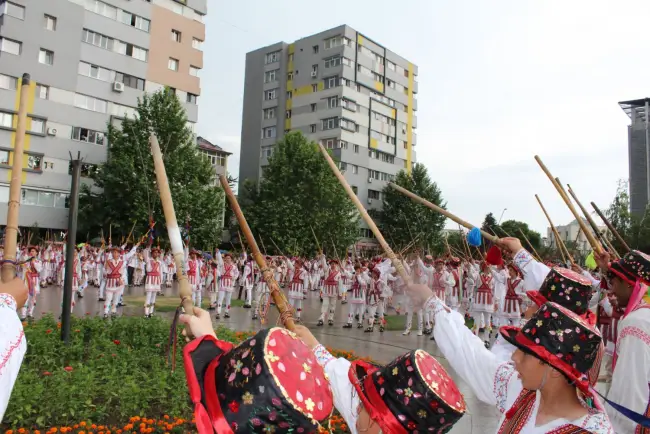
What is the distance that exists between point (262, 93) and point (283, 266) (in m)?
40.0

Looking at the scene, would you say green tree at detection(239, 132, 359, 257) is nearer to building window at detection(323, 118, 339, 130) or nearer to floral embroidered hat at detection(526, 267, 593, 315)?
building window at detection(323, 118, 339, 130)

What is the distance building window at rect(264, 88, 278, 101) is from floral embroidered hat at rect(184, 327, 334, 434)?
6056cm

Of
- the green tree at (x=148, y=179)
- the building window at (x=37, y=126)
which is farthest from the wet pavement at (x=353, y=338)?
the building window at (x=37, y=126)

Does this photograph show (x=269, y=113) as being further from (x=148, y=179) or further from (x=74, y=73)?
(x=148, y=179)

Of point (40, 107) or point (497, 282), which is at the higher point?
point (40, 107)

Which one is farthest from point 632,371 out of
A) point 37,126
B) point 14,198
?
point 37,126

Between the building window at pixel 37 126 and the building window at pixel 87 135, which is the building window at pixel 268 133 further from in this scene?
the building window at pixel 37 126

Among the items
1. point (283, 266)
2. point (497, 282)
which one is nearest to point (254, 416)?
point (497, 282)

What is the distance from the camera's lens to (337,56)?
55.2 metres

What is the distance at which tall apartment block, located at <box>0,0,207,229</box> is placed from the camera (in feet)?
111

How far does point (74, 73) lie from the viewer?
3644 centimetres

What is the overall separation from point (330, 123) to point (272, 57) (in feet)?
40.6

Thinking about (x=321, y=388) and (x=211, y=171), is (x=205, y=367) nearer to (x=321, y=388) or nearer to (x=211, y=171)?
(x=321, y=388)

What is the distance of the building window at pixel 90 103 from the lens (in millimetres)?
36881
